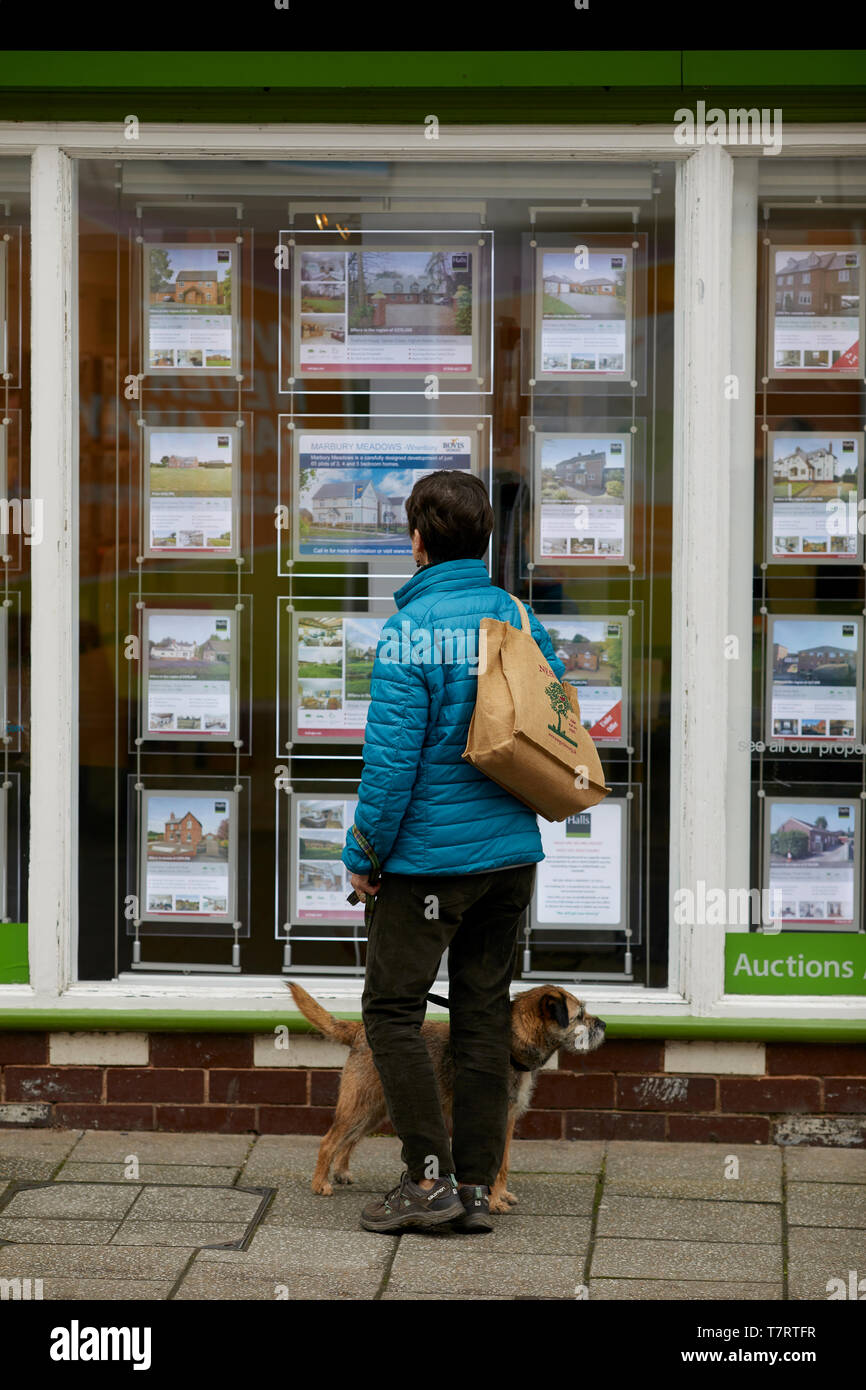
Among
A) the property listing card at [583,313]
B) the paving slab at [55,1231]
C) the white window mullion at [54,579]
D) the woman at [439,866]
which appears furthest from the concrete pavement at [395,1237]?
the property listing card at [583,313]

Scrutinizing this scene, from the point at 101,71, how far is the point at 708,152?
80.0 inches

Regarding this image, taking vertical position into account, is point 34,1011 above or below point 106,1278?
above

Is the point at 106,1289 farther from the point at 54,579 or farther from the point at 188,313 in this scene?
the point at 188,313

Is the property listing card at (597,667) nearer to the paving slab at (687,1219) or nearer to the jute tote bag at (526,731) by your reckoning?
the jute tote bag at (526,731)

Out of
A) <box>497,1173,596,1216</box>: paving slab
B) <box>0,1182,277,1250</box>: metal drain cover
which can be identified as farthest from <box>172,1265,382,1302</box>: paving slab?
<box>497,1173,596,1216</box>: paving slab

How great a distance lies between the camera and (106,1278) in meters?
4.36

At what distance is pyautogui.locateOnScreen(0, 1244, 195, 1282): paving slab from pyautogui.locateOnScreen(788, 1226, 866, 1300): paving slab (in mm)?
1668

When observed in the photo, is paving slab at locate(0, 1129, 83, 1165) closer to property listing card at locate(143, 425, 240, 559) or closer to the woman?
the woman

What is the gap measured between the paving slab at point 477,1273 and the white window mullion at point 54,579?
1.85 metres

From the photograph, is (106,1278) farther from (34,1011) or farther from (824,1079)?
(824,1079)

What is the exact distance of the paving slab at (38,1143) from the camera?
544 centimetres

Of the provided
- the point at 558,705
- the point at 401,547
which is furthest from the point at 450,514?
the point at 401,547
